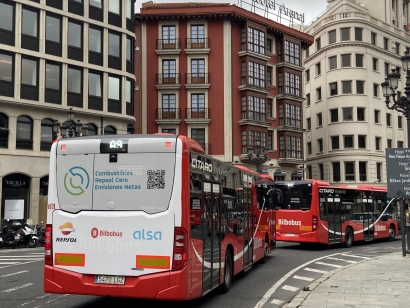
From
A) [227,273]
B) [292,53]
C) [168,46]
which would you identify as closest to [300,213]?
[227,273]

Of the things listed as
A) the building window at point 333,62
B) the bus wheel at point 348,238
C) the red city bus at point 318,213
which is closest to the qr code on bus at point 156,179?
the red city bus at point 318,213

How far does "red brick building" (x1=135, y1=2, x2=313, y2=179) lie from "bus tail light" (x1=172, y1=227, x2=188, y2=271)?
1432 inches

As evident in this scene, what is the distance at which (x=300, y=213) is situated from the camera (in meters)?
21.3

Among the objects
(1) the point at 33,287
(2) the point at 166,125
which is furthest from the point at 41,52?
(1) the point at 33,287

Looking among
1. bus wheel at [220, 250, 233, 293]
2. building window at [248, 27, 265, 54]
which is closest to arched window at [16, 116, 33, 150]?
building window at [248, 27, 265, 54]

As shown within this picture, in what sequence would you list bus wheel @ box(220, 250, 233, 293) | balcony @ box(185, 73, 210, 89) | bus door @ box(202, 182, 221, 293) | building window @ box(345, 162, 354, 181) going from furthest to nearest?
building window @ box(345, 162, 354, 181) → balcony @ box(185, 73, 210, 89) → bus wheel @ box(220, 250, 233, 293) → bus door @ box(202, 182, 221, 293)

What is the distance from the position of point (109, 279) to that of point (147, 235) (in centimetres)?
93

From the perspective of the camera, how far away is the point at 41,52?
112ft

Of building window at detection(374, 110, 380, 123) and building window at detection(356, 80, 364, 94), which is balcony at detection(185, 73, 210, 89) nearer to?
building window at detection(356, 80, 364, 94)

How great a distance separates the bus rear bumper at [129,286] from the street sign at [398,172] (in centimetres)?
1135

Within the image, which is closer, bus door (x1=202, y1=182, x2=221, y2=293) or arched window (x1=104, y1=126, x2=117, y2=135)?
bus door (x1=202, y1=182, x2=221, y2=293)

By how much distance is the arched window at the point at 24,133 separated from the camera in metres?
32.8

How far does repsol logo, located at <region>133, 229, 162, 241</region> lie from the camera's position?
8.12 m

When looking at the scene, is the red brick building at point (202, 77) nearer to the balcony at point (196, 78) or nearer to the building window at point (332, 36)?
the balcony at point (196, 78)
